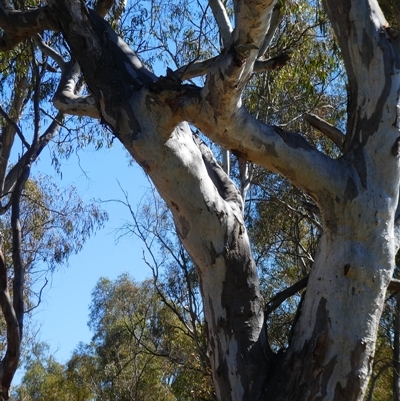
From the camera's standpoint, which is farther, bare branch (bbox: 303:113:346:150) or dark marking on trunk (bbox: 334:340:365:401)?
bare branch (bbox: 303:113:346:150)

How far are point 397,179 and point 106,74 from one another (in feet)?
4.57

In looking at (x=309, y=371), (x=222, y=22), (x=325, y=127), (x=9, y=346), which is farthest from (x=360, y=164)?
(x=9, y=346)

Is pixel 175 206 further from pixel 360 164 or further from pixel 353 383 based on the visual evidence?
pixel 353 383

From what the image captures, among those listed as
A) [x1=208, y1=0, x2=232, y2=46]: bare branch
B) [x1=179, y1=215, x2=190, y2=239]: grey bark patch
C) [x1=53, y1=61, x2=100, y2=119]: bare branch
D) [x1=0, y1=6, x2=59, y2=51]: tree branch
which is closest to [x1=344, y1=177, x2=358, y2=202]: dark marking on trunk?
[x1=179, y1=215, x2=190, y2=239]: grey bark patch

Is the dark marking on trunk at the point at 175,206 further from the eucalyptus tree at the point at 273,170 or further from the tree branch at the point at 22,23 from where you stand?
A: the tree branch at the point at 22,23

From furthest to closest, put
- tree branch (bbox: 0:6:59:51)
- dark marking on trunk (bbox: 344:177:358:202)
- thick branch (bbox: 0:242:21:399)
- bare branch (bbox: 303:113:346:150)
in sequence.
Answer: thick branch (bbox: 0:242:21:399)
tree branch (bbox: 0:6:59:51)
bare branch (bbox: 303:113:346:150)
dark marking on trunk (bbox: 344:177:358:202)

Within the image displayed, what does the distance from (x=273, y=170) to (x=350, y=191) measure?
1.11 ft

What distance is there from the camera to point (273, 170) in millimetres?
3199

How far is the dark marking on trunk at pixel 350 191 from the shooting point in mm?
3059

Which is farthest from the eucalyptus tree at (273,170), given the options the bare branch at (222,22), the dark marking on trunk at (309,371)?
the bare branch at (222,22)

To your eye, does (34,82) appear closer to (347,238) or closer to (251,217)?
(251,217)

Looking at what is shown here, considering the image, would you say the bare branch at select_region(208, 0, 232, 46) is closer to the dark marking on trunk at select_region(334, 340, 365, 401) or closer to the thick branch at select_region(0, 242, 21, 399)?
the thick branch at select_region(0, 242, 21, 399)

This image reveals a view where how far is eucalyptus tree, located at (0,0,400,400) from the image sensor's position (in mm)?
2861

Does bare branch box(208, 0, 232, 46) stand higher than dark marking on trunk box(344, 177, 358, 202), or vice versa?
bare branch box(208, 0, 232, 46)
